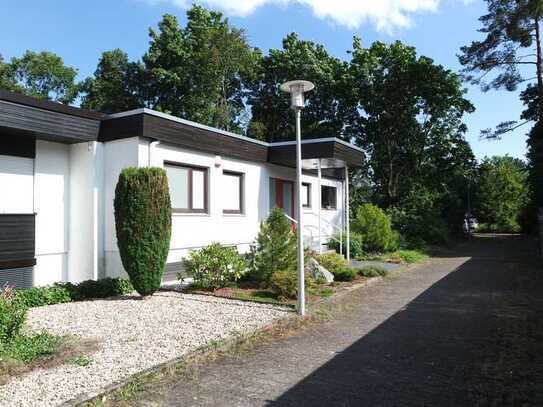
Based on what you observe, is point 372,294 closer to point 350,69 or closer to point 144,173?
point 144,173

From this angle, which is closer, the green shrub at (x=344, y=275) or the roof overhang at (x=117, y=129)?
the roof overhang at (x=117, y=129)

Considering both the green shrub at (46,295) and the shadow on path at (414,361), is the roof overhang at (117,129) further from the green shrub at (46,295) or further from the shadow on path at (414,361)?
the shadow on path at (414,361)

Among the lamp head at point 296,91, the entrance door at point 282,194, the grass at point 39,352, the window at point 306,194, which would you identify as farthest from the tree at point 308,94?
the grass at point 39,352

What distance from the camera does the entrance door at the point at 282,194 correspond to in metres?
15.6

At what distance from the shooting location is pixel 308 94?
29500mm

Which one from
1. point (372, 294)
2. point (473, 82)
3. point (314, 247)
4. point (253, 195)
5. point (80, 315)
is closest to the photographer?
point (80, 315)

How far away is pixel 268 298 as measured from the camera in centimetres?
874

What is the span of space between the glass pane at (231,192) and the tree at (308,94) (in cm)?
1637

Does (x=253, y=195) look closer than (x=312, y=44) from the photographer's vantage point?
Yes

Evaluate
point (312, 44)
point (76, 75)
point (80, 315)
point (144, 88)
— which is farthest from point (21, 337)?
point (76, 75)

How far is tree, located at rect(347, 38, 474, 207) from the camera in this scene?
27141mm

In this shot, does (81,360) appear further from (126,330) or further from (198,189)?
(198,189)

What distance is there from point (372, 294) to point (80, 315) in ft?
Result: 19.1

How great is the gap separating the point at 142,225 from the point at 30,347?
3.43 m
